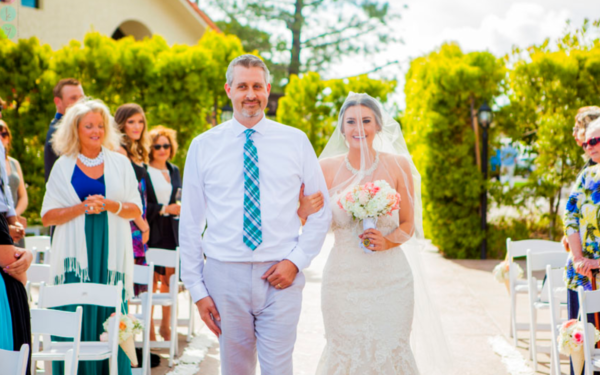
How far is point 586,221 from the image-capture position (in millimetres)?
4586

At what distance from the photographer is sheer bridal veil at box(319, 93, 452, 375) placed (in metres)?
4.50

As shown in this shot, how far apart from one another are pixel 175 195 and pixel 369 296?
3.12 meters

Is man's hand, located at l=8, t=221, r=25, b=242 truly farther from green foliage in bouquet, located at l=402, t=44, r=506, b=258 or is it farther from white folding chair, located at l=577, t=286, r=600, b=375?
green foliage in bouquet, located at l=402, t=44, r=506, b=258

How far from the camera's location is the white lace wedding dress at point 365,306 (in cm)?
434

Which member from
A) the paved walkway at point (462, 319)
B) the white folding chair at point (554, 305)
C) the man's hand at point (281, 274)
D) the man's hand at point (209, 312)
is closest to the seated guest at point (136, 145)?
the paved walkway at point (462, 319)

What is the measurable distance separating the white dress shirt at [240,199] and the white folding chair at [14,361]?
81cm

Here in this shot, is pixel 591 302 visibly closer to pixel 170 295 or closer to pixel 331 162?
pixel 331 162

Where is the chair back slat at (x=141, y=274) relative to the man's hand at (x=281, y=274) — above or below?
below

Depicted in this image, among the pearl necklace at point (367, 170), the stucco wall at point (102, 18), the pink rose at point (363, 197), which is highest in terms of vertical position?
the stucco wall at point (102, 18)

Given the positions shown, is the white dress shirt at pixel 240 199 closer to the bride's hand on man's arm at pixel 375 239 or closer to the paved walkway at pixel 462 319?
the bride's hand on man's arm at pixel 375 239

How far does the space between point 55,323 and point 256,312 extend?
1.40 m

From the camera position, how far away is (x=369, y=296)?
14.5 ft

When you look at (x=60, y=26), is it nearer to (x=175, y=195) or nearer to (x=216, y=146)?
(x=175, y=195)

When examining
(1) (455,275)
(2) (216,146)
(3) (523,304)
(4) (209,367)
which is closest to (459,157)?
(1) (455,275)
